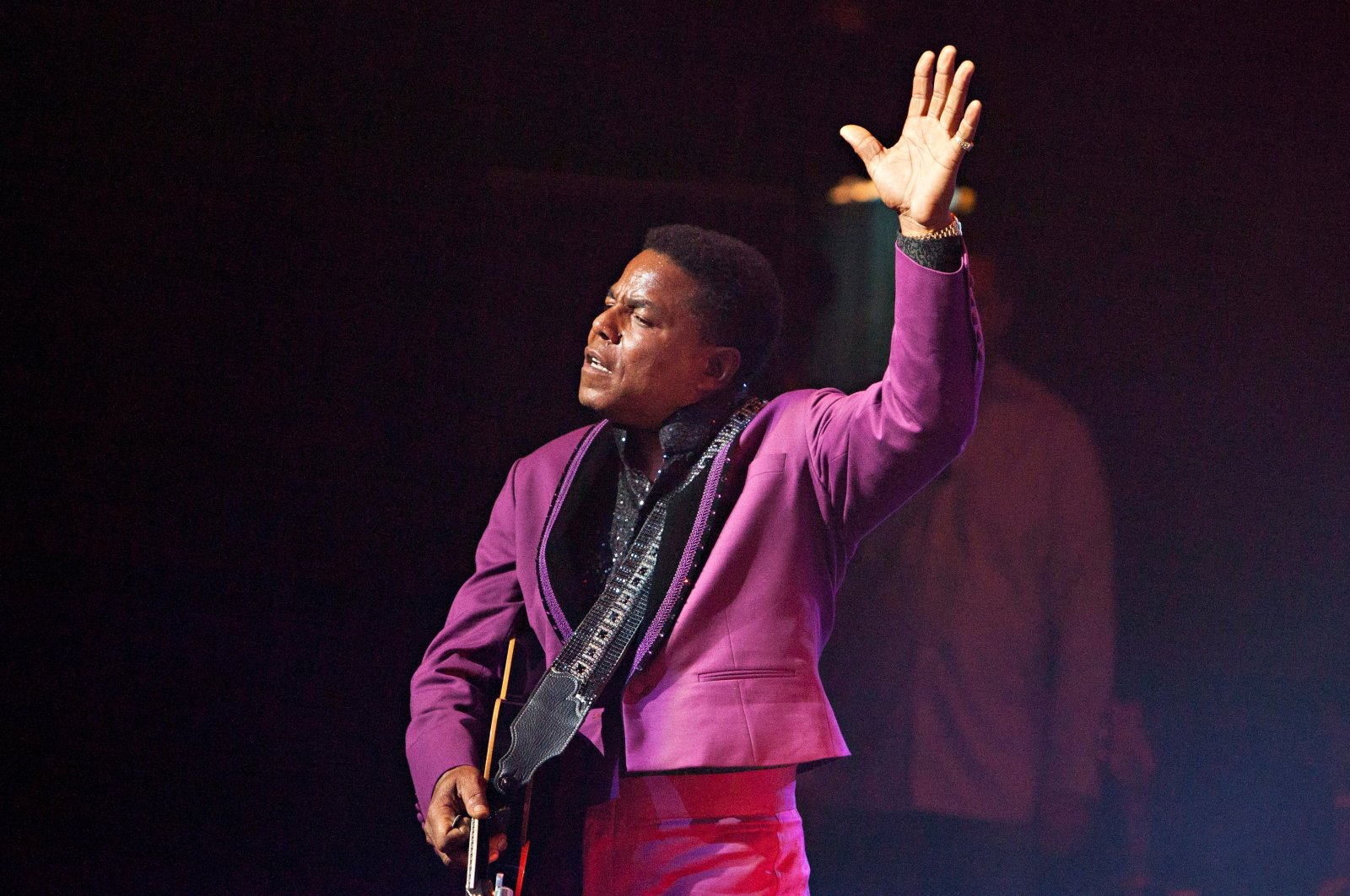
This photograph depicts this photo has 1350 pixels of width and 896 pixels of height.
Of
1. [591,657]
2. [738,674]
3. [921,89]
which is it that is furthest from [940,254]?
[591,657]

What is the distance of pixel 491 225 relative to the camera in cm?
281

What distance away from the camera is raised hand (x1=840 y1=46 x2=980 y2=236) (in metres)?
1.56

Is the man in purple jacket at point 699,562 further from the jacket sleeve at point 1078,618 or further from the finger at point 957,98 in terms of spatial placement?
the jacket sleeve at point 1078,618

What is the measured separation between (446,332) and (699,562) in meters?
1.21

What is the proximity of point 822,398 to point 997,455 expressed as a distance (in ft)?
3.88

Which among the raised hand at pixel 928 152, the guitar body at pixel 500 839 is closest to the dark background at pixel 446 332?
the guitar body at pixel 500 839

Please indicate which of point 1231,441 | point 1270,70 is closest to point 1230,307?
point 1231,441

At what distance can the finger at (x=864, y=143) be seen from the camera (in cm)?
167

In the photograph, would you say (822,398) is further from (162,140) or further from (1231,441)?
(162,140)

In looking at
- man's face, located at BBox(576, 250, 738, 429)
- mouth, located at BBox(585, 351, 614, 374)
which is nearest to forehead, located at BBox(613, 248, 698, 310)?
man's face, located at BBox(576, 250, 738, 429)

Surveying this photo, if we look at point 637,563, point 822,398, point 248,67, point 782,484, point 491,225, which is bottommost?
point 637,563

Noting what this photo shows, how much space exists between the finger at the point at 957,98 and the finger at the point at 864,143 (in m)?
0.10

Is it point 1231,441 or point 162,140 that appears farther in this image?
point 1231,441

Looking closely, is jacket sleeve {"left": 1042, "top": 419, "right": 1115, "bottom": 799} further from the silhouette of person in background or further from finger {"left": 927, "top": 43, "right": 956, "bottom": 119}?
finger {"left": 927, "top": 43, "right": 956, "bottom": 119}
